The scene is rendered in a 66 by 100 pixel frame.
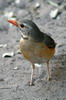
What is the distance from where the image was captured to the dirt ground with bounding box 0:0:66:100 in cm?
629

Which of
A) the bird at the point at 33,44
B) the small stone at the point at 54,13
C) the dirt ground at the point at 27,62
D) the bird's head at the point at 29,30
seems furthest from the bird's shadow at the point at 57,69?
the small stone at the point at 54,13

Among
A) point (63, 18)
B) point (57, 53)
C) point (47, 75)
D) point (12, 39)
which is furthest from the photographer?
point (63, 18)

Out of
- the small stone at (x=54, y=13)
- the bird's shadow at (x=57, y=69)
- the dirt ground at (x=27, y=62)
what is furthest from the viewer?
the small stone at (x=54, y=13)

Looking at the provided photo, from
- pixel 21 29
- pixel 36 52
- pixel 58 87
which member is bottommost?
pixel 58 87

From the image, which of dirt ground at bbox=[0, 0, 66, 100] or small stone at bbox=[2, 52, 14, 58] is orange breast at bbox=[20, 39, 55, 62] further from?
small stone at bbox=[2, 52, 14, 58]

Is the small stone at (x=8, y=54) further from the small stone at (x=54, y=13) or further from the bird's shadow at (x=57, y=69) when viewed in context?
the small stone at (x=54, y=13)

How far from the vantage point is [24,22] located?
6273mm

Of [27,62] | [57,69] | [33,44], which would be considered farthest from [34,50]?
[27,62]

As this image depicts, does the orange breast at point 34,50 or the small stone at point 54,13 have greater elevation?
the small stone at point 54,13

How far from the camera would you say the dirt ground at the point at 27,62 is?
6.29 meters

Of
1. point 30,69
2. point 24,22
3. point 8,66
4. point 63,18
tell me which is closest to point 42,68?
point 30,69

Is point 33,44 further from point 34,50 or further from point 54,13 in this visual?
point 54,13

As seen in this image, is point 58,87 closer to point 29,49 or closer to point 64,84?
point 64,84

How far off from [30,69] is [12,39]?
4.83 ft
